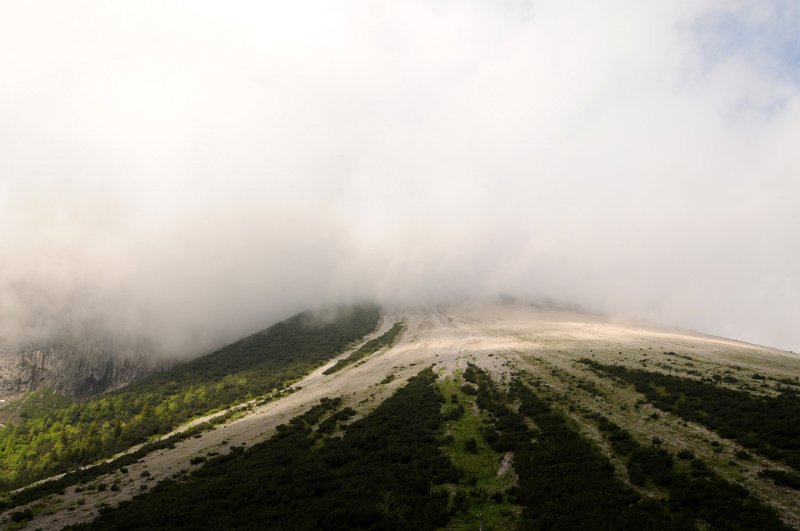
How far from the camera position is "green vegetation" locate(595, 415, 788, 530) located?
49.7ft

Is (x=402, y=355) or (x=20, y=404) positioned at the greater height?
(x=402, y=355)

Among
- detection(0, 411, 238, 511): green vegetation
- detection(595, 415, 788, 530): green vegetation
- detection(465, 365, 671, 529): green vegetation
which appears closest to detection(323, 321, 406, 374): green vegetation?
detection(0, 411, 238, 511): green vegetation

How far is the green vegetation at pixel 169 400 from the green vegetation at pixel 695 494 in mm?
56864

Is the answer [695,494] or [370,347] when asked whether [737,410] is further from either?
[370,347]

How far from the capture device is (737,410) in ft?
99.0

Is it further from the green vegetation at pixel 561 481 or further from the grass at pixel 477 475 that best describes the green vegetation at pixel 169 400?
the green vegetation at pixel 561 481

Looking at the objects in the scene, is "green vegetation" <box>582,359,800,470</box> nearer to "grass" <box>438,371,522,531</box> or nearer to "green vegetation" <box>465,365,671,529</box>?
"green vegetation" <box>465,365,671,529</box>

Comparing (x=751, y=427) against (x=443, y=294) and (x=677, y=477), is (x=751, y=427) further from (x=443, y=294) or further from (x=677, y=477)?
(x=443, y=294)

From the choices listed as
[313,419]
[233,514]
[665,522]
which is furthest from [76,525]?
[665,522]

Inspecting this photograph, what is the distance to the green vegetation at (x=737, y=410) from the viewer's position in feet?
76.4

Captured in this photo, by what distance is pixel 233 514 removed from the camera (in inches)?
802

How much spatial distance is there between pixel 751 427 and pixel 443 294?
167083 millimetres

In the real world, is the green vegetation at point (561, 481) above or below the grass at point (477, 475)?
above

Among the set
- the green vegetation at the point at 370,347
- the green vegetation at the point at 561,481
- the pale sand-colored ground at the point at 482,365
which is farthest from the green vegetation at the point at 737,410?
the green vegetation at the point at 370,347
